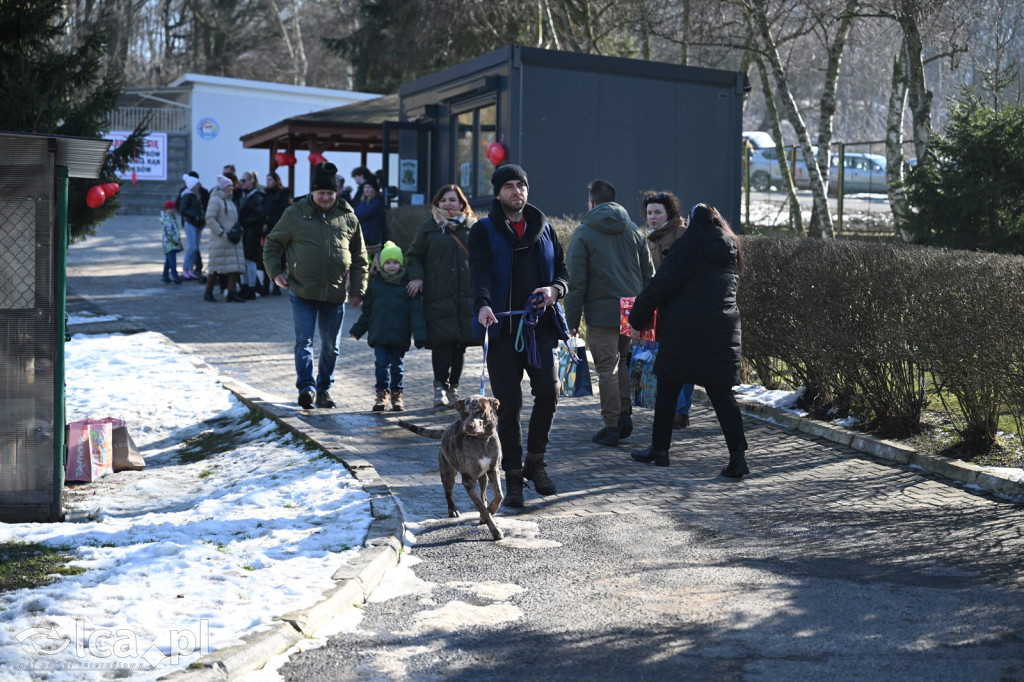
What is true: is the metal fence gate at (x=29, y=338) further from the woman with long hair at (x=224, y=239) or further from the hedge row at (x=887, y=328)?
the woman with long hair at (x=224, y=239)

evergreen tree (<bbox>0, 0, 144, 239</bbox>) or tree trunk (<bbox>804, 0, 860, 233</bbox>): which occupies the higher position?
tree trunk (<bbox>804, 0, 860, 233</bbox>)

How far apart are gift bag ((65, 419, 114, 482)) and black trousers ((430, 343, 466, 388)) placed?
2.78 meters

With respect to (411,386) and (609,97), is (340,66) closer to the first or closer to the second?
(609,97)

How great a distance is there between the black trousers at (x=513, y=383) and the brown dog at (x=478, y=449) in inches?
18.5

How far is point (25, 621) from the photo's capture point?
4.52 metres

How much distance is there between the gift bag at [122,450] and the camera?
8.85 meters

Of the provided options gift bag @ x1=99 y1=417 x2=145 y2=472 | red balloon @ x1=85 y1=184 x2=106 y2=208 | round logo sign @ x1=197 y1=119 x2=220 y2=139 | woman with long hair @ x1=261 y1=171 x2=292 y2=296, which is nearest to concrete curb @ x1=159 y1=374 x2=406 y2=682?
gift bag @ x1=99 y1=417 x2=145 y2=472

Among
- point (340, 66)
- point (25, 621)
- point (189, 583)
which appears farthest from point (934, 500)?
point (340, 66)

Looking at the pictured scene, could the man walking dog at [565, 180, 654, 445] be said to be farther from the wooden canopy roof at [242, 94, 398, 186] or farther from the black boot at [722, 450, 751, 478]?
the wooden canopy roof at [242, 94, 398, 186]

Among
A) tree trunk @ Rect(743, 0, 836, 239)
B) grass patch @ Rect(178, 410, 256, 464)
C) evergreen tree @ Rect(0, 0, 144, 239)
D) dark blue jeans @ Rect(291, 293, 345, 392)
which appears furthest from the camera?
tree trunk @ Rect(743, 0, 836, 239)

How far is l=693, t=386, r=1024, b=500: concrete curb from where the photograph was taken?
7.00 metres

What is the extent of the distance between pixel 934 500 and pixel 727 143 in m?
14.4

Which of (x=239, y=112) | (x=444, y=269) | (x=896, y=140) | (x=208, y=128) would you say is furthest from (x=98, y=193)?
(x=239, y=112)

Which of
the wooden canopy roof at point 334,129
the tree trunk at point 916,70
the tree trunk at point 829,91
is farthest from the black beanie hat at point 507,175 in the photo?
the wooden canopy roof at point 334,129
